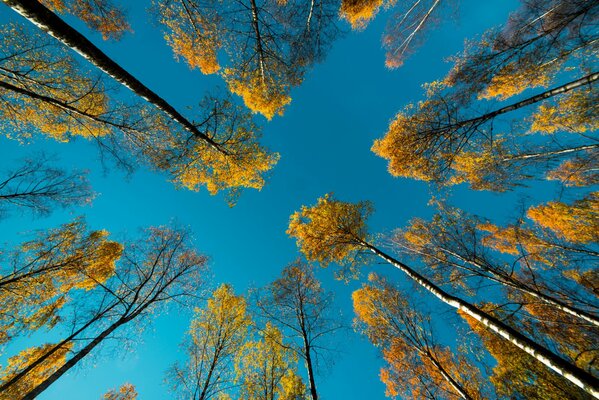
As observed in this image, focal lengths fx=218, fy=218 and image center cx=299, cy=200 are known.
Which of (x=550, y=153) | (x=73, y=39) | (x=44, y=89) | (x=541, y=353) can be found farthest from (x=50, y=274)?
(x=550, y=153)

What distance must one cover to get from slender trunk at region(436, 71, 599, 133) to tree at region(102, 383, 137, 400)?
14.1 metres

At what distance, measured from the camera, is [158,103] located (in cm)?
367

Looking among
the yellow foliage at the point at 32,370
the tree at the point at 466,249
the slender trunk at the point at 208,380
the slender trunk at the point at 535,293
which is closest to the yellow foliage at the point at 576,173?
the tree at the point at 466,249

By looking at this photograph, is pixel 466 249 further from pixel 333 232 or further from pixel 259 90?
pixel 259 90

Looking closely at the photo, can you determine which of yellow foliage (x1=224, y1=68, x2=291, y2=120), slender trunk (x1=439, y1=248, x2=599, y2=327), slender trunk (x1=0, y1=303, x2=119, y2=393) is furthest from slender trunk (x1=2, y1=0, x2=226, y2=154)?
slender trunk (x1=439, y1=248, x2=599, y2=327)

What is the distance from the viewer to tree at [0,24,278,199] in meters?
4.55

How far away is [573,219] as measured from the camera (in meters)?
7.53

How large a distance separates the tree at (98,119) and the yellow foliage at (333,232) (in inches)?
154

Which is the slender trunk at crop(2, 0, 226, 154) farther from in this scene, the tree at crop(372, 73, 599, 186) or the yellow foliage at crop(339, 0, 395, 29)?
the yellow foliage at crop(339, 0, 395, 29)

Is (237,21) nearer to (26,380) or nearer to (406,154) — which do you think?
(406,154)

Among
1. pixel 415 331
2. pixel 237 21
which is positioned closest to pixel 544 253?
pixel 415 331

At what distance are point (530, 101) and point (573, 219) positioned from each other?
A: 7.78 metres

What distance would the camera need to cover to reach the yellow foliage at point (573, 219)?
6.95 m

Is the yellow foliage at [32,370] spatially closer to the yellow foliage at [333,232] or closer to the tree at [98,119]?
the tree at [98,119]
